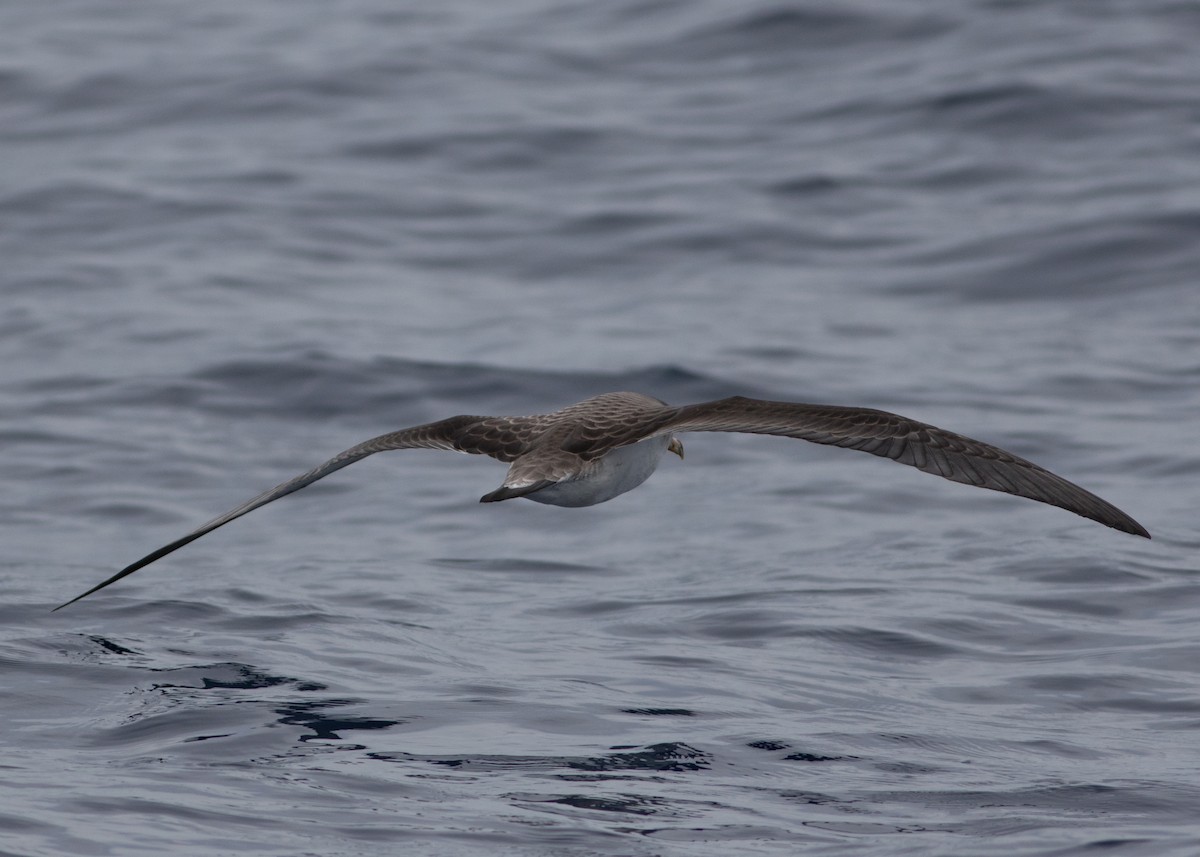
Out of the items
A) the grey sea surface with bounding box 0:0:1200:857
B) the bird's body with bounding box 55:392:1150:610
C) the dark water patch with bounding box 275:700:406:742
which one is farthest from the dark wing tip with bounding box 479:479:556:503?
the dark water patch with bounding box 275:700:406:742

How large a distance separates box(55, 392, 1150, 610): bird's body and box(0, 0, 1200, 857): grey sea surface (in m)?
1.05

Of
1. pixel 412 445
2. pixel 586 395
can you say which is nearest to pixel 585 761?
pixel 412 445

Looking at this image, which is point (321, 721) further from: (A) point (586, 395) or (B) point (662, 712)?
(A) point (586, 395)

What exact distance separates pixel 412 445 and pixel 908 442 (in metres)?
2.75

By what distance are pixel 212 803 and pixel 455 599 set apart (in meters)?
3.66

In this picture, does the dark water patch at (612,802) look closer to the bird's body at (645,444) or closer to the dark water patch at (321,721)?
the dark water patch at (321,721)

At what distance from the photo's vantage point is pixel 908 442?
24.0 ft

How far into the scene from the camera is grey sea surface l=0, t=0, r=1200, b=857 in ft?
23.6

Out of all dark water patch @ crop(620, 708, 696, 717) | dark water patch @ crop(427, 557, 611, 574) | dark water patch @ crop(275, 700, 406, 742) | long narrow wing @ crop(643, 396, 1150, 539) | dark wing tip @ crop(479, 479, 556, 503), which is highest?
long narrow wing @ crop(643, 396, 1150, 539)

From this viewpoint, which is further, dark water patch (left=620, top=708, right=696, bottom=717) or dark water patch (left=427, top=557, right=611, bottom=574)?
dark water patch (left=427, top=557, right=611, bottom=574)

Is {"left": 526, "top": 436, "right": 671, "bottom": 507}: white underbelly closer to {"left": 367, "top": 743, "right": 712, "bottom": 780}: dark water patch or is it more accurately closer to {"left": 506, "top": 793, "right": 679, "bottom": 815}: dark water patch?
{"left": 367, "top": 743, "right": 712, "bottom": 780}: dark water patch

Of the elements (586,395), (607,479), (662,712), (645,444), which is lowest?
(662,712)

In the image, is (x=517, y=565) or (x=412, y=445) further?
(x=517, y=565)

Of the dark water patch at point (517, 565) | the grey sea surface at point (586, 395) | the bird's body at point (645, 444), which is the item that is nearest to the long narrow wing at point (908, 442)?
the bird's body at point (645, 444)
